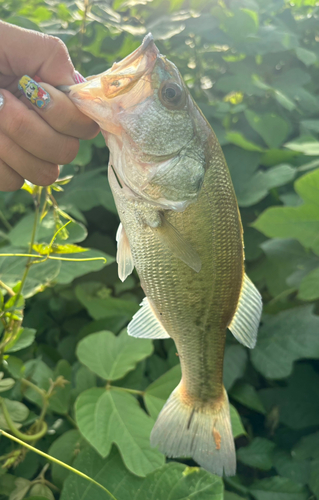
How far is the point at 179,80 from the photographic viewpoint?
1028 millimetres

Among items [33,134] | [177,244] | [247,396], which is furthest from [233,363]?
[33,134]

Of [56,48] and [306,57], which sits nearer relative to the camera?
[56,48]

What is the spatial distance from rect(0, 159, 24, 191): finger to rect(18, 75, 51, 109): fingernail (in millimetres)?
222

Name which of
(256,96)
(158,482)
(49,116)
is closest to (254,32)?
(256,96)

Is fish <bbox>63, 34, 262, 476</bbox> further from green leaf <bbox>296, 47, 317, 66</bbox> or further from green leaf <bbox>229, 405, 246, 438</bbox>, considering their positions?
green leaf <bbox>296, 47, 317, 66</bbox>

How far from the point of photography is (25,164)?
1.09 metres

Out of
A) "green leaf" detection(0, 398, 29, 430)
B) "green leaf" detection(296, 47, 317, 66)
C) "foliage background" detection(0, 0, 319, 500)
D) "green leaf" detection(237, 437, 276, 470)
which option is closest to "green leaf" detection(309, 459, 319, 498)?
"foliage background" detection(0, 0, 319, 500)

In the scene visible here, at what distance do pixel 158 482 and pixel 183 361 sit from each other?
406 mm

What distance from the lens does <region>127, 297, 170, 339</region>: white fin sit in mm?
1148

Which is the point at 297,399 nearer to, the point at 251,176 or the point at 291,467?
the point at 291,467

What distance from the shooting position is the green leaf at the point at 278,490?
1.61 meters

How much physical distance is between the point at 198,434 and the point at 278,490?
2.34 feet

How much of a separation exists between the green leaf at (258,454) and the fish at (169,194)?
0.68 m

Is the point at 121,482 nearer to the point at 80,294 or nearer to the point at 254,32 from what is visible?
the point at 80,294
